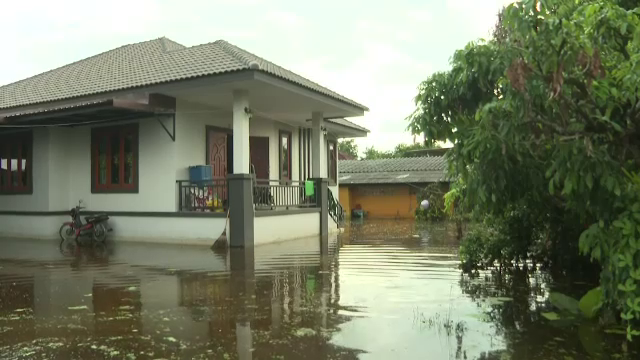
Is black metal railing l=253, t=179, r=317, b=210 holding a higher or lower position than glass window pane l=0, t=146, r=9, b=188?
lower

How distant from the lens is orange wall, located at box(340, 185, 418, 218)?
26.8m

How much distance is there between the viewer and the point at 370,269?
29.3 feet

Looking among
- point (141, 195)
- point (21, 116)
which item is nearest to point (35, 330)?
point (141, 195)

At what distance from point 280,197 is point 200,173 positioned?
8.17 feet

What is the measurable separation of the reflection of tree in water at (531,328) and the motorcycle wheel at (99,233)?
9523 mm

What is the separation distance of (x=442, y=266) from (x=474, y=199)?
13.7 feet

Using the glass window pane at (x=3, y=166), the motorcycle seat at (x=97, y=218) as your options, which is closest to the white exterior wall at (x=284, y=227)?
the motorcycle seat at (x=97, y=218)

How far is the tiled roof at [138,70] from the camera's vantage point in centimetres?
1239

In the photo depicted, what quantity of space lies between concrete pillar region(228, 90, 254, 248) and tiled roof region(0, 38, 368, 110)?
1.14 meters

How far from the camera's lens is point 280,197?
1480 centimetres

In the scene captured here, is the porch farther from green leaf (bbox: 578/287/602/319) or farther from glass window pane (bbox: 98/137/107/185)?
green leaf (bbox: 578/287/602/319)

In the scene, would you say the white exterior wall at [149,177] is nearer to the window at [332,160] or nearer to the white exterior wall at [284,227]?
the white exterior wall at [284,227]

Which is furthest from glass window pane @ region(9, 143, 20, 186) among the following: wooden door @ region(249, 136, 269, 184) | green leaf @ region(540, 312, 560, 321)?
green leaf @ region(540, 312, 560, 321)

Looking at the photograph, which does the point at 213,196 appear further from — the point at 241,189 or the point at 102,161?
the point at 102,161
